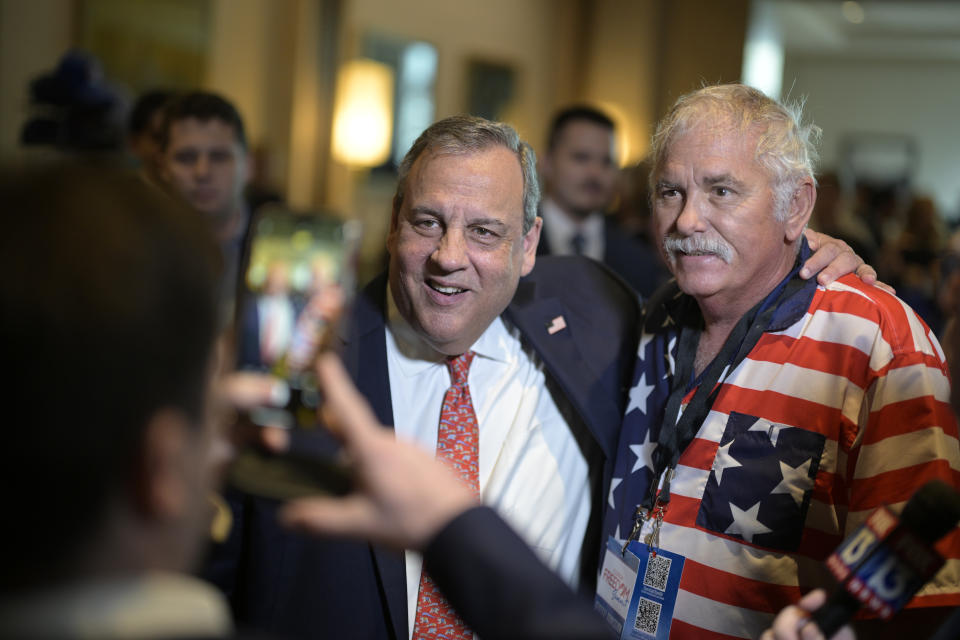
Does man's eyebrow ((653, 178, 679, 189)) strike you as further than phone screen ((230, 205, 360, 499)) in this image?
Yes

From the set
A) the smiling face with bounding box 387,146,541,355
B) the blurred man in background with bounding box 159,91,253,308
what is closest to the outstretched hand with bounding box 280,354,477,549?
the smiling face with bounding box 387,146,541,355

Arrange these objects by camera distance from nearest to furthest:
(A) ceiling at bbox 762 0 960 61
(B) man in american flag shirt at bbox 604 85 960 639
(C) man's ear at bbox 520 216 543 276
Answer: (B) man in american flag shirt at bbox 604 85 960 639 → (C) man's ear at bbox 520 216 543 276 → (A) ceiling at bbox 762 0 960 61

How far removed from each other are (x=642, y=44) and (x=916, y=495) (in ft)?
29.3

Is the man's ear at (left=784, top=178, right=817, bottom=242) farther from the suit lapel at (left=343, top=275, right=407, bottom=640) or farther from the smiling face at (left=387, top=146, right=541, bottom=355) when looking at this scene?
the suit lapel at (left=343, top=275, right=407, bottom=640)

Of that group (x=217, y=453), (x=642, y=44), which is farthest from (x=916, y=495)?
(x=642, y=44)

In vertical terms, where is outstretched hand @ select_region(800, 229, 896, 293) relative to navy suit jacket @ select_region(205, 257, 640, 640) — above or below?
above

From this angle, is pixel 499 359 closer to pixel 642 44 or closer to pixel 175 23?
pixel 175 23

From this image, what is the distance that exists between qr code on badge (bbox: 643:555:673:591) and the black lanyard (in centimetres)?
11

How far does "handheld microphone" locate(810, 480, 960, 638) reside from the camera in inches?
41.0

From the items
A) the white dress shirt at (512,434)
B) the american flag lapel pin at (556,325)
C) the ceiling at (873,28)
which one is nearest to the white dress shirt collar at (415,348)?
the white dress shirt at (512,434)

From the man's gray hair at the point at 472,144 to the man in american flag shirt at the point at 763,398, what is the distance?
13.3 inches

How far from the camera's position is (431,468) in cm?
92

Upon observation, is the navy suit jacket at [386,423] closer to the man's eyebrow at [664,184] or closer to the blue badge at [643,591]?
the blue badge at [643,591]

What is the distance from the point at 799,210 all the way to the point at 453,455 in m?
0.93
